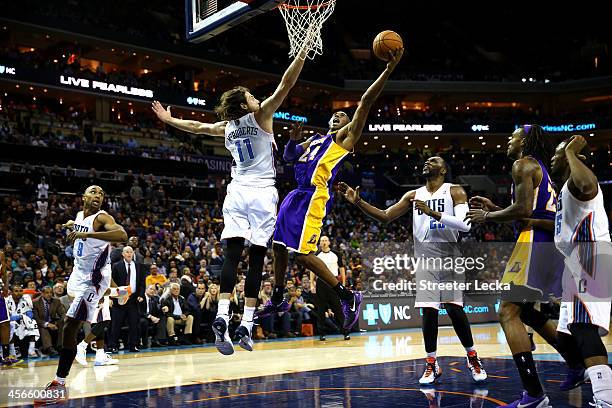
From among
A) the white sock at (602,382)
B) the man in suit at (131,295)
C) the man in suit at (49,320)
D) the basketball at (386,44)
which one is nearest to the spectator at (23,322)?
the man in suit at (49,320)

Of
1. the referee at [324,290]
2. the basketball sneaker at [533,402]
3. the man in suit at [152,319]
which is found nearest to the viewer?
the basketball sneaker at [533,402]

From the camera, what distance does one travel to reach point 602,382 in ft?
16.1

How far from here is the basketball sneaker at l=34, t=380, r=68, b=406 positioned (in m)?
6.82

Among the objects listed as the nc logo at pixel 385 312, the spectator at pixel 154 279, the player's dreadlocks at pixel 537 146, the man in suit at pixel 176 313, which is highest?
the player's dreadlocks at pixel 537 146

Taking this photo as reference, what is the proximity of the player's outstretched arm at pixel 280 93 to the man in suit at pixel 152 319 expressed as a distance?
7551 millimetres

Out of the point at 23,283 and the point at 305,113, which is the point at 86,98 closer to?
the point at 305,113

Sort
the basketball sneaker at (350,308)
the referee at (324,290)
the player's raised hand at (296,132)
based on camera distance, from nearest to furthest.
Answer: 1. the player's raised hand at (296,132)
2. the basketball sneaker at (350,308)
3. the referee at (324,290)

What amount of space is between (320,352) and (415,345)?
2140mm

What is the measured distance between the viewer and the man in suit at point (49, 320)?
1163 centimetres

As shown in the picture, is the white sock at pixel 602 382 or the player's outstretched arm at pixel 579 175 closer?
the white sock at pixel 602 382

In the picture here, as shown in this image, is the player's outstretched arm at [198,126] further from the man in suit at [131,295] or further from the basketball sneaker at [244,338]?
the man in suit at [131,295]

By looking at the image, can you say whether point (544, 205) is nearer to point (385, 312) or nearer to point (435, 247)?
point (435, 247)

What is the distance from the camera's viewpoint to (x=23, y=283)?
42.4 ft

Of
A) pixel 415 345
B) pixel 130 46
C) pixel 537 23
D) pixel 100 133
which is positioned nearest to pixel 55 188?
pixel 100 133
